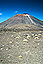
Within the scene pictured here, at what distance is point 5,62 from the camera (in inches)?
68.0

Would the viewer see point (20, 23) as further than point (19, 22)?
No

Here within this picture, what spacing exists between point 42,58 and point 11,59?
109cm

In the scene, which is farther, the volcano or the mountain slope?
the mountain slope

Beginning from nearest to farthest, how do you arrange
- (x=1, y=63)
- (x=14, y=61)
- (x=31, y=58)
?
(x=1, y=63) < (x=14, y=61) < (x=31, y=58)

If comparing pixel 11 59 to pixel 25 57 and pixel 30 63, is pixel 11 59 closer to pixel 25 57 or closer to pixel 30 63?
pixel 25 57

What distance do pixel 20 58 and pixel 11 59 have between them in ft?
1.04

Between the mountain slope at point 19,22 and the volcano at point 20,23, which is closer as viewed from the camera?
the volcano at point 20,23

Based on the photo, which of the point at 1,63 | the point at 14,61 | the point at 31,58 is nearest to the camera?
the point at 1,63

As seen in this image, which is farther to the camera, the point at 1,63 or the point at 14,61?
the point at 14,61

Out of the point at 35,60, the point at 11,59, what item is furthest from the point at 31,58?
the point at 11,59

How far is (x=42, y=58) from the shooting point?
188 centimetres

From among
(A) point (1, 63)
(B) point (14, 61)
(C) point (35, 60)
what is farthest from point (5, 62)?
(C) point (35, 60)

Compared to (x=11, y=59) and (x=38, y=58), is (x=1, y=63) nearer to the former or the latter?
(x=11, y=59)

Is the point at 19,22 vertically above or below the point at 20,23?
above
